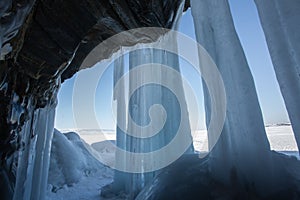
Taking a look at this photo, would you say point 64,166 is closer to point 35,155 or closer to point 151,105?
point 151,105

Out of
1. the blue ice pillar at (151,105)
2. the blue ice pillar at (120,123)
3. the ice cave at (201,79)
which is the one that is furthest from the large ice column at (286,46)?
the blue ice pillar at (120,123)

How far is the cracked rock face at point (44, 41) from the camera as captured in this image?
6.53 ft

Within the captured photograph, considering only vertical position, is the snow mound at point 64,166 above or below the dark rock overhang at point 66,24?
below

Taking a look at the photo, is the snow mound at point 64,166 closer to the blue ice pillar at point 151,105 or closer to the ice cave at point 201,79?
the blue ice pillar at point 151,105

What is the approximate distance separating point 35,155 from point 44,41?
1889 millimetres

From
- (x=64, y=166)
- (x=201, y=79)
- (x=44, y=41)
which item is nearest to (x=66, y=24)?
(x=44, y=41)

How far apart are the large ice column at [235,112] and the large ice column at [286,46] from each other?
393 millimetres

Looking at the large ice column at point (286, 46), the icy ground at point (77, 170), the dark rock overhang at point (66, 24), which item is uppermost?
the dark rock overhang at point (66, 24)

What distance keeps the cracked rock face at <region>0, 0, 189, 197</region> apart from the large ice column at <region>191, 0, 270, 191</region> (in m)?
Answer: 1.28

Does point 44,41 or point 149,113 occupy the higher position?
point 44,41

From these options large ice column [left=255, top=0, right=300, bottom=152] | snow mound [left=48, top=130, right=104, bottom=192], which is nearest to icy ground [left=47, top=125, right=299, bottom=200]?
snow mound [left=48, top=130, right=104, bottom=192]

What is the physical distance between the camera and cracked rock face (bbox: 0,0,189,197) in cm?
199

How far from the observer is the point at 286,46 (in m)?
0.89

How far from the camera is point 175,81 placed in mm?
5039
